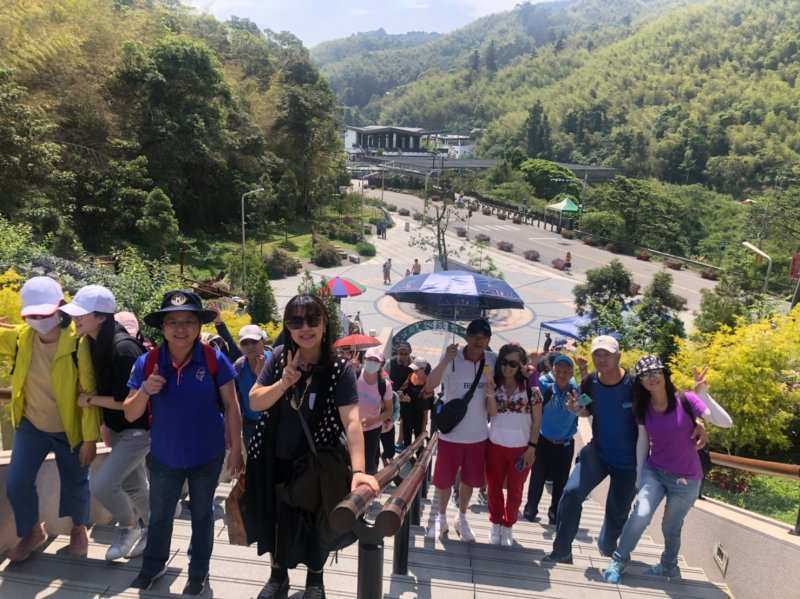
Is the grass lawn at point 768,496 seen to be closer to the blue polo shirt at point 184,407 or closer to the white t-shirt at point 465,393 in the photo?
the white t-shirt at point 465,393

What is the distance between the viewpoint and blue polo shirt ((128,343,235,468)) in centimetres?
268

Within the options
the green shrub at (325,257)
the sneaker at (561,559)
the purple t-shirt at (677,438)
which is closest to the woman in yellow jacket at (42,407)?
the sneaker at (561,559)

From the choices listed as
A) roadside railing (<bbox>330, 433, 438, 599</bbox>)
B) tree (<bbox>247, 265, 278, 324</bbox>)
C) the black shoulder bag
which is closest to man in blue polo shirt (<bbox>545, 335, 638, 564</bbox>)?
the black shoulder bag

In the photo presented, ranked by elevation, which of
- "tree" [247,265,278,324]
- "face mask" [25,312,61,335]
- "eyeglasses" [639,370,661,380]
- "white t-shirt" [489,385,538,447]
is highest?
"face mask" [25,312,61,335]

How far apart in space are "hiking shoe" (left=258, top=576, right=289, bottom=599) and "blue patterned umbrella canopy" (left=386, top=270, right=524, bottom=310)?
333 centimetres

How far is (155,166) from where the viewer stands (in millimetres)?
28891

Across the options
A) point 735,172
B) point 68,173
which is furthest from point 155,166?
point 735,172

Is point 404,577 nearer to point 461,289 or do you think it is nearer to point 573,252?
point 461,289

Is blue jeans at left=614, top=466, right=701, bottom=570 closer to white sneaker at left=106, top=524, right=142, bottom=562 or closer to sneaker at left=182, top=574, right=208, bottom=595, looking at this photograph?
sneaker at left=182, top=574, right=208, bottom=595

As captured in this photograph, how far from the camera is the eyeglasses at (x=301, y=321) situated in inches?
91.8

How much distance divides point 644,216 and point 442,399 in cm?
4112

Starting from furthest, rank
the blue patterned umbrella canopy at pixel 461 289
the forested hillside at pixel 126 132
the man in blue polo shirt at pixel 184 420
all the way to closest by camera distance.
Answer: the forested hillside at pixel 126 132
the blue patterned umbrella canopy at pixel 461 289
the man in blue polo shirt at pixel 184 420

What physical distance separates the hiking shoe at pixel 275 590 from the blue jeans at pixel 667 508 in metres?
2.07

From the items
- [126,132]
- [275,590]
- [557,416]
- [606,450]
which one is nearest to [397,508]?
[275,590]
